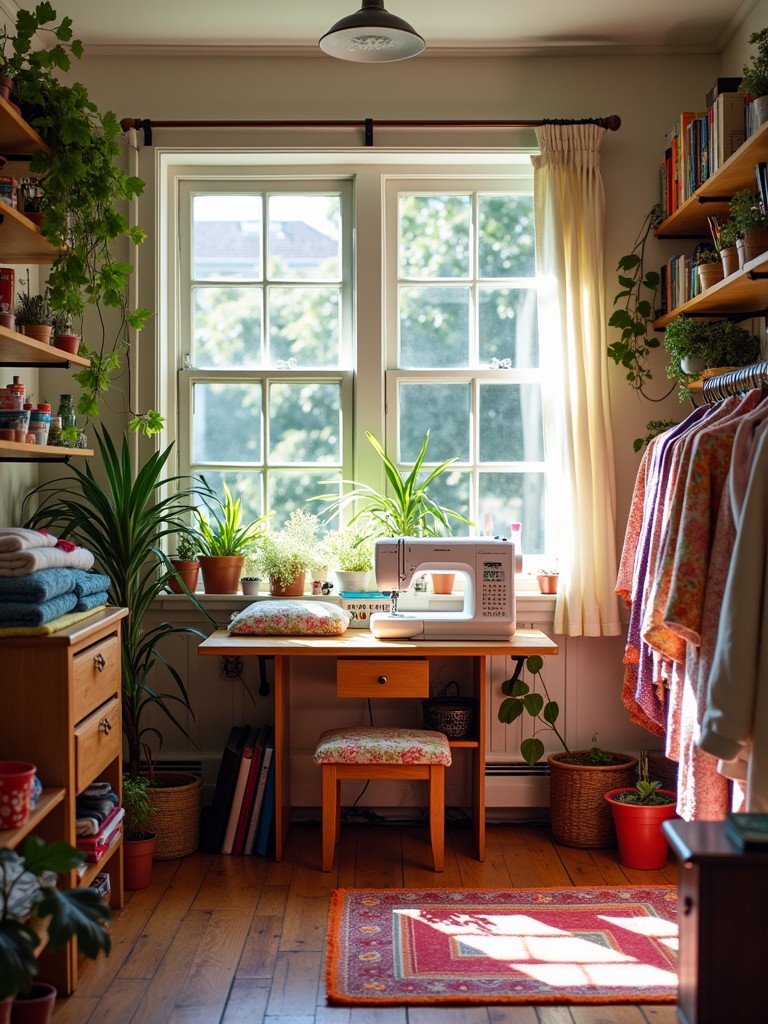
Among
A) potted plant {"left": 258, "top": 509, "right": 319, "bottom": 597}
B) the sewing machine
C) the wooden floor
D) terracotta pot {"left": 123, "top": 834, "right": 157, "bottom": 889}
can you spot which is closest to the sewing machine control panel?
the sewing machine

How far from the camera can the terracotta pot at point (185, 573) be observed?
3967 mm

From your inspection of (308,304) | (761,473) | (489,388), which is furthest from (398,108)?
(761,473)

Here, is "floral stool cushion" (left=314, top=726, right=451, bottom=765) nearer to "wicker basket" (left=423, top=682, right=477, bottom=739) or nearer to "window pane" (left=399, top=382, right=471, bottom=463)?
"wicker basket" (left=423, top=682, right=477, bottom=739)

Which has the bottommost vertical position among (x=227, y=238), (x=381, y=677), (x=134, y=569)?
(x=381, y=677)

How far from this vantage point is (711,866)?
5.81 feet

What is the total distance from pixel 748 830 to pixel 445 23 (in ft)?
10.0

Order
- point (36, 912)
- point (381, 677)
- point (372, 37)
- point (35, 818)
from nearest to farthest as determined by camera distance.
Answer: point (36, 912)
point (35, 818)
point (372, 37)
point (381, 677)

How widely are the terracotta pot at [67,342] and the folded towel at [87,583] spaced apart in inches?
28.2

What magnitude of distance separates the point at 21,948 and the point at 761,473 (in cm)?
175

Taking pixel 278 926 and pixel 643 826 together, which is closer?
pixel 278 926

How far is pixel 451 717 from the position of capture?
377 centimetres

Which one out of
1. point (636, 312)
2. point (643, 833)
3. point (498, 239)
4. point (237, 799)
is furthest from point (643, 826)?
point (498, 239)

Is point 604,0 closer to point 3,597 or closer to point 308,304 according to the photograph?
point 308,304

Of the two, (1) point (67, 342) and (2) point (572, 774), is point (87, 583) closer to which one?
(1) point (67, 342)
